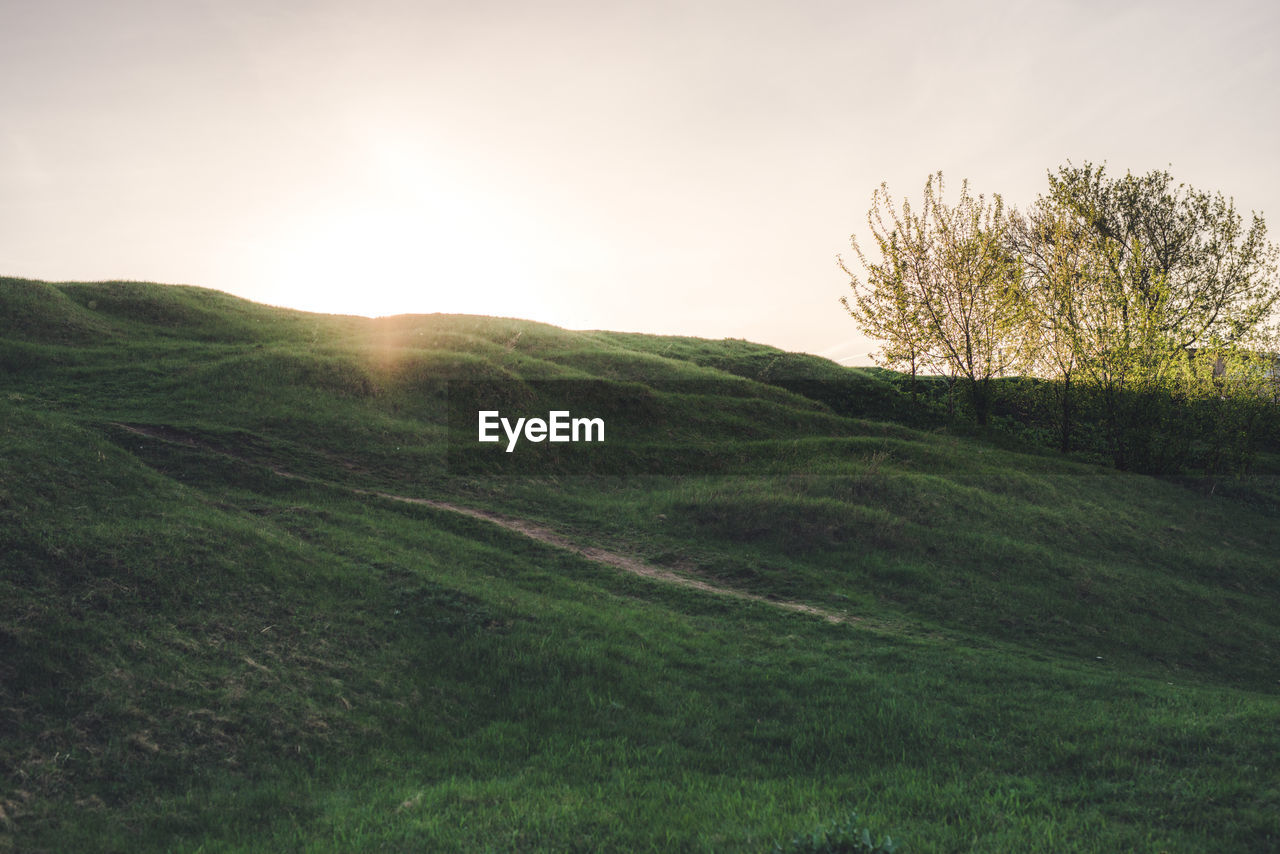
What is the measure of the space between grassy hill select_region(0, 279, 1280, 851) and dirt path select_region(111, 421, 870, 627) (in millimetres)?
181

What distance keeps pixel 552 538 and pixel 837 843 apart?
15.6 metres

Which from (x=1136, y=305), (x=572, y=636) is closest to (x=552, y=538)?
(x=572, y=636)

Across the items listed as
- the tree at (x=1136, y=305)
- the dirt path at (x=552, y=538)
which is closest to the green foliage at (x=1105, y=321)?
the tree at (x=1136, y=305)

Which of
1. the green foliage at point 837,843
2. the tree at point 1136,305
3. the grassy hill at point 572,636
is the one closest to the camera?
the green foliage at point 837,843

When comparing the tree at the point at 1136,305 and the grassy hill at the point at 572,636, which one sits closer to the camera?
the grassy hill at the point at 572,636

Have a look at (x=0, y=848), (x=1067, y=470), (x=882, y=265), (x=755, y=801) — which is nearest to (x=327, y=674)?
(x=0, y=848)

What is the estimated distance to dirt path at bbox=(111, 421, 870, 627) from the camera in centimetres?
1845

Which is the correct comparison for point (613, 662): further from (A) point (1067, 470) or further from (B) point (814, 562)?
(A) point (1067, 470)

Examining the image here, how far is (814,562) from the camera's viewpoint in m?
21.9

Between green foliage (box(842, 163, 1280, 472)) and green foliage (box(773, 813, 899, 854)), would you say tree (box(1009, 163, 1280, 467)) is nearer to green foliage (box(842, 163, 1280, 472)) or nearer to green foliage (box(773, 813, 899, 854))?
green foliage (box(842, 163, 1280, 472))

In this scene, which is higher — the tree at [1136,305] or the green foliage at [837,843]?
the tree at [1136,305]

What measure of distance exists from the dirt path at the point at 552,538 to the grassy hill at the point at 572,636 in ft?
0.60

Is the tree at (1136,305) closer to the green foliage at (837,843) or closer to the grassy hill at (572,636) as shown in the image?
the grassy hill at (572,636)

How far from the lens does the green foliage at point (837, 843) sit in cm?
678
